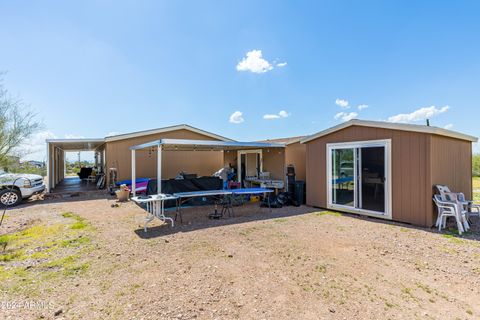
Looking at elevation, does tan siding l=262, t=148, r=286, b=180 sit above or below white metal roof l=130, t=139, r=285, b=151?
below

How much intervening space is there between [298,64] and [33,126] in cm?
1139

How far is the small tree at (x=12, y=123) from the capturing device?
552 centimetres

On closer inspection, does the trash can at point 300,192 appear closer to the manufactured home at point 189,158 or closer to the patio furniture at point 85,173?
the manufactured home at point 189,158

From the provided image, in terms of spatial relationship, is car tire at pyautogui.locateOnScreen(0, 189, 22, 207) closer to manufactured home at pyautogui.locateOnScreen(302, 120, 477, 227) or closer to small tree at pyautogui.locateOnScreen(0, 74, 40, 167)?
small tree at pyautogui.locateOnScreen(0, 74, 40, 167)

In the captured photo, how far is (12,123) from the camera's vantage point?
5824mm

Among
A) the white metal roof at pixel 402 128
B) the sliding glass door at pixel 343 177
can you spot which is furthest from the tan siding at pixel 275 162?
the sliding glass door at pixel 343 177

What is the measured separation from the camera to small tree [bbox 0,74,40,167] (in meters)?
5.52

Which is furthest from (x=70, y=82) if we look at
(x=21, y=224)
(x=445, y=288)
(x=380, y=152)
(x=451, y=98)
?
(x=451, y=98)

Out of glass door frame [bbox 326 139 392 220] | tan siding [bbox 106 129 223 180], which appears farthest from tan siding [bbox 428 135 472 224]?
tan siding [bbox 106 129 223 180]

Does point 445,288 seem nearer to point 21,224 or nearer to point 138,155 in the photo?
point 21,224

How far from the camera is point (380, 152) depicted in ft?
21.1

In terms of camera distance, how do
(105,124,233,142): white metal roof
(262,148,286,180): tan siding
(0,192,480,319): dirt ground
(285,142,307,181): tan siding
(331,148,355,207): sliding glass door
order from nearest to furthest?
(0,192,480,319): dirt ground
(331,148,355,207): sliding glass door
(262,148,286,180): tan siding
(285,142,307,181): tan siding
(105,124,233,142): white metal roof

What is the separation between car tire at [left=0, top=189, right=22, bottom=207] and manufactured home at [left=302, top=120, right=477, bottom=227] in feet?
33.9

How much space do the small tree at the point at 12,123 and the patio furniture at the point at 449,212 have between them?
32.6 feet
